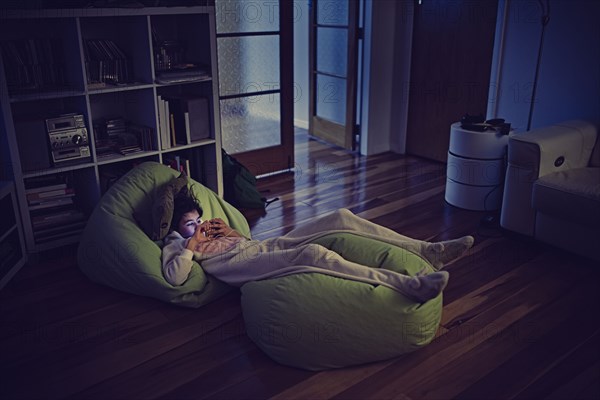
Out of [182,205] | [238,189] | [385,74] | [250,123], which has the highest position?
[385,74]

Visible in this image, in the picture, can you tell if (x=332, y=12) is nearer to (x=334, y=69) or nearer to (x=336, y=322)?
(x=334, y=69)

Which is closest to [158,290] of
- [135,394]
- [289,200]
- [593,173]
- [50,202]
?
[135,394]

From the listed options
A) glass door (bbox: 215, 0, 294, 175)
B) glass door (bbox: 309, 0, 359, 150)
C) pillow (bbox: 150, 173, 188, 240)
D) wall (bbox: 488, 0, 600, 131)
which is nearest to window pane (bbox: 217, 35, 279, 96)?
glass door (bbox: 215, 0, 294, 175)

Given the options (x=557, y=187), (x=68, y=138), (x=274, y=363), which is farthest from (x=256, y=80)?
(x=274, y=363)

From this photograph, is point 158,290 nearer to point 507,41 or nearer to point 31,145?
point 31,145

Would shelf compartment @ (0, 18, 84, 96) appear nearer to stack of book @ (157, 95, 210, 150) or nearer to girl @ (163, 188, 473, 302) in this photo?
stack of book @ (157, 95, 210, 150)

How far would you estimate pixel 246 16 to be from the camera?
434 cm

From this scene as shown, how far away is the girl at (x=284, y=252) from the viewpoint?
231cm

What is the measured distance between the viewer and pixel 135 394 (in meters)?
2.15

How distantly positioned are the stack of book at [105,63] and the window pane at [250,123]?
1038mm

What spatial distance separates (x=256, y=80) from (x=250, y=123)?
35 cm

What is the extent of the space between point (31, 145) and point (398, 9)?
337cm

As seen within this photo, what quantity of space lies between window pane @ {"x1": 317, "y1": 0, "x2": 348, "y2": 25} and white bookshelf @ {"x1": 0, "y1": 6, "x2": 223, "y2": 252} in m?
1.92

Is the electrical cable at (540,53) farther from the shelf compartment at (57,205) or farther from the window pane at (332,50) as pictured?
the shelf compartment at (57,205)
